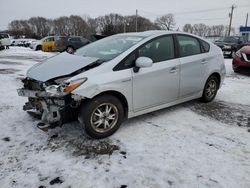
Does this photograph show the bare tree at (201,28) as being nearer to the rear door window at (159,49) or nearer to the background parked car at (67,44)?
the background parked car at (67,44)

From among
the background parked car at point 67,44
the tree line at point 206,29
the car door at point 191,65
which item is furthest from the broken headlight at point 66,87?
the tree line at point 206,29

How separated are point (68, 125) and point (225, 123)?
8.95ft

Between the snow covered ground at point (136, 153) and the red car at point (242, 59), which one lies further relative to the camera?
the red car at point (242, 59)

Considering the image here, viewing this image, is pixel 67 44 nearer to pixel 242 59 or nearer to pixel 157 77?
pixel 242 59

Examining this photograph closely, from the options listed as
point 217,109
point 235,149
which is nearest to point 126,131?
point 235,149

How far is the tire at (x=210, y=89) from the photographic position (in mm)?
4823

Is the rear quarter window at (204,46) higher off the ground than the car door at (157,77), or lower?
higher

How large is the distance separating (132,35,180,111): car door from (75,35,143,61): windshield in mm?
280

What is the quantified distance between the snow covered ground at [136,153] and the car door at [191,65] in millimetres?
526

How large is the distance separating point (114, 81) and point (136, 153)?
104 cm

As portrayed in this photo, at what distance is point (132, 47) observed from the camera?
3.51 metres

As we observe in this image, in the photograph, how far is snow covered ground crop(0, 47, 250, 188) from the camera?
95.9 inches

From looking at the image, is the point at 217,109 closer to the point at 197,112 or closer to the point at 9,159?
the point at 197,112

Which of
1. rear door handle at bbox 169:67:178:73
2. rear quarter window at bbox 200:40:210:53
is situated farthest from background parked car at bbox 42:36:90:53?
rear door handle at bbox 169:67:178:73
